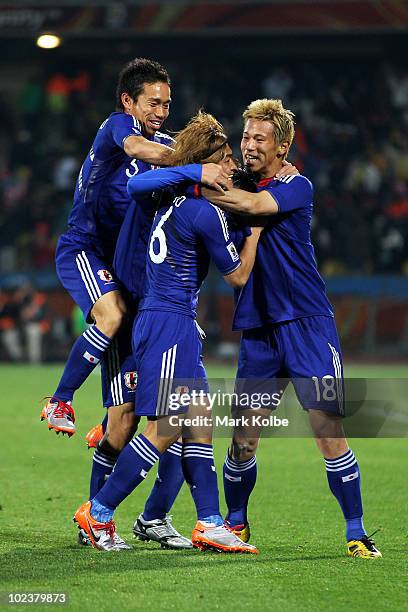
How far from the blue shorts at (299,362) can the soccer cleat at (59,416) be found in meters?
0.92

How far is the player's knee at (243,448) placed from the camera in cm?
593

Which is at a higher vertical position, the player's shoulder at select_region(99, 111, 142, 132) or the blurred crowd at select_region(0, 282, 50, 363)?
the player's shoulder at select_region(99, 111, 142, 132)

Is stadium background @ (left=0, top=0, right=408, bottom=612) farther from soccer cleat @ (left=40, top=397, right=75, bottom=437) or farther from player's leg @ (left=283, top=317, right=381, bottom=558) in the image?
player's leg @ (left=283, top=317, right=381, bottom=558)

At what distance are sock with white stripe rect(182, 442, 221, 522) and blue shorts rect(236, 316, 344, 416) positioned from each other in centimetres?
42

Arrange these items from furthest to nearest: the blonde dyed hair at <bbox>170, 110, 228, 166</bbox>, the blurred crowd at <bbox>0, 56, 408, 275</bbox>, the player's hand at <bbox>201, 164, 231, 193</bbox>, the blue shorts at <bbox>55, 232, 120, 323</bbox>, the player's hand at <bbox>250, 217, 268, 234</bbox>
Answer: the blurred crowd at <bbox>0, 56, 408, 275</bbox>
the blue shorts at <bbox>55, 232, 120, 323</bbox>
the player's hand at <bbox>250, 217, 268, 234</bbox>
the blonde dyed hair at <bbox>170, 110, 228, 166</bbox>
the player's hand at <bbox>201, 164, 231, 193</bbox>

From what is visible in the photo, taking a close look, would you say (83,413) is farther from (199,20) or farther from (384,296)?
(199,20)

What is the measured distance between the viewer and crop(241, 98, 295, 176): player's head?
19.0 feet

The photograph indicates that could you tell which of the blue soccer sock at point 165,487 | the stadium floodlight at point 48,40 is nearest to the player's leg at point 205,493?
the blue soccer sock at point 165,487

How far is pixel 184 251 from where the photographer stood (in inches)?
220

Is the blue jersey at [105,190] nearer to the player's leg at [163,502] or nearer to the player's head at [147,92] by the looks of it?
the player's head at [147,92]

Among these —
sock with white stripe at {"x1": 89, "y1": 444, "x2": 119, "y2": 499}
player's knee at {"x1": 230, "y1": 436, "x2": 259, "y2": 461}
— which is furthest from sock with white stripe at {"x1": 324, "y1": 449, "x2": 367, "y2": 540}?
sock with white stripe at {"x1": 89, "y1": 444, "x2": 119, "y2": 499}

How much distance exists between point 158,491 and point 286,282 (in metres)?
1.35

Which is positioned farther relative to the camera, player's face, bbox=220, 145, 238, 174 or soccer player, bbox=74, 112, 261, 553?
player's face, bbox=220, 145, 238, 174

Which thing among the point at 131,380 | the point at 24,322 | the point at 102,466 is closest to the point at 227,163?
the point at 131,380
